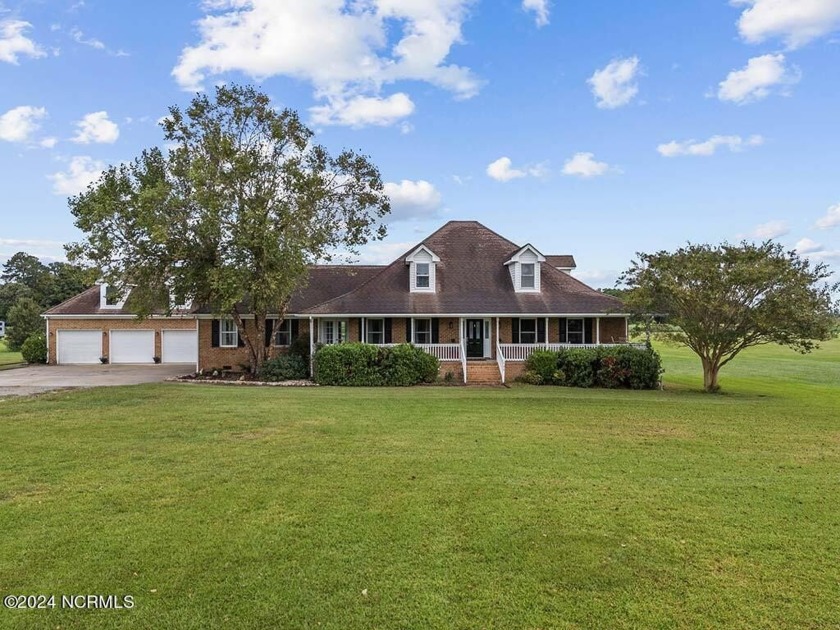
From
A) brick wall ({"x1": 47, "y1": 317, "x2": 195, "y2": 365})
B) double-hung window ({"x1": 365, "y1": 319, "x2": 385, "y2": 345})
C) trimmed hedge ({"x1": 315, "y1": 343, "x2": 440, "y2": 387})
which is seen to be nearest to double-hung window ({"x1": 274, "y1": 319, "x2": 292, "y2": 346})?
double-hung window ({"x1": 365, "y1": 319, "x2": 385, "y2": 345})

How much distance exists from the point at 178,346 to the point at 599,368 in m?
21.6

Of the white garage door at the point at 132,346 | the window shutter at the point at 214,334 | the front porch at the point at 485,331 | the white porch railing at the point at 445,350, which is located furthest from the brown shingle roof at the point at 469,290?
the white garage door at the point at 132,346

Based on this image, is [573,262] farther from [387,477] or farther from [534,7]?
[387,477]

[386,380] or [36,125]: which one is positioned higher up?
[36,125]

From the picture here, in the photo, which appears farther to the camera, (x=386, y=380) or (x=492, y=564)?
(x=386, y=380)

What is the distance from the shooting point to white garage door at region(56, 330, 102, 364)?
2769cm

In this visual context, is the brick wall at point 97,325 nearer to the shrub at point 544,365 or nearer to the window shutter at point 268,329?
the window shutter at point 268,329

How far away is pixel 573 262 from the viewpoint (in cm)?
2653

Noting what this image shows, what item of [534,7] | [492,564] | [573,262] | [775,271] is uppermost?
[534,7]

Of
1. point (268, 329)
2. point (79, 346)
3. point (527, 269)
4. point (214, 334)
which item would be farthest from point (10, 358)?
point (527, 269)

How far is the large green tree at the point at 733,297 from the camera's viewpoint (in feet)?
51.8

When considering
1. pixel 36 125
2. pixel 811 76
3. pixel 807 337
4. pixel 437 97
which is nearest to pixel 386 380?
pixel 437 97

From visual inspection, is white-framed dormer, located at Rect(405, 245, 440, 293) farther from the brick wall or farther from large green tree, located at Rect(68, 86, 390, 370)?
the brick wall

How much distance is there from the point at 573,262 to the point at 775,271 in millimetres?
11136
